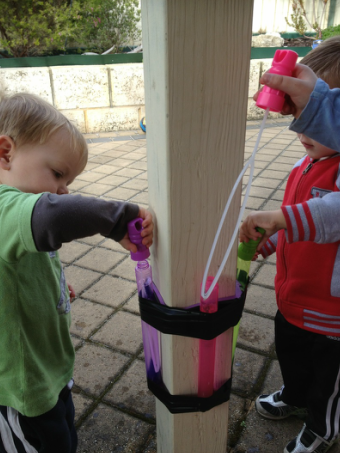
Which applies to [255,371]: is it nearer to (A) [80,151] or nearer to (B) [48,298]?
(B) [48,298]

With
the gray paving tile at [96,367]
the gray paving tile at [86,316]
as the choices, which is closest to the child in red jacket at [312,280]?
the gray paving tile at [96,367]

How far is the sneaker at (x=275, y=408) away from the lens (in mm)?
1629

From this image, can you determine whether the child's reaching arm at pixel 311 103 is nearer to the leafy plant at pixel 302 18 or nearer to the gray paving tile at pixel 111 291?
the gray paving tile at pixel 111 291

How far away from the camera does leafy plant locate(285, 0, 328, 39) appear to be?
8.95 metres

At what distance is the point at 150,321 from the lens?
101 cm

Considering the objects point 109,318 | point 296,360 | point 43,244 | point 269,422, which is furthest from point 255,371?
point 43,244

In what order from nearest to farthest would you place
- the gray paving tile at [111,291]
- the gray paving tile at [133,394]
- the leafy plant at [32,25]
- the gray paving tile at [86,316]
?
1. the gray paving tile at [133,394]
2. the gray paving tile at [86,316]
3. the gray paving tile at [111,291]
4. the leafy plant at [32,25]

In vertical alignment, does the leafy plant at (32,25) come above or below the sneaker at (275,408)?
above

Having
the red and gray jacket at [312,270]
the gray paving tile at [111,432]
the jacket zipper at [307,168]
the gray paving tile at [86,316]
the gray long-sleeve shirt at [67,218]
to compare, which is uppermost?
the gray long-sleeve shirt at [67,218]

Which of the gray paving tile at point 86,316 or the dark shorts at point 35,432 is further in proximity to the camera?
the gray paving tile at point 86,316

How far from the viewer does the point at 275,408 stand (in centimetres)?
163

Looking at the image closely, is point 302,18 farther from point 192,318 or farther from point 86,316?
point 192,318

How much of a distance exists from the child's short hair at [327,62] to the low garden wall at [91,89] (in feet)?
16.4

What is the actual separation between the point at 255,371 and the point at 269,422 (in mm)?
259
